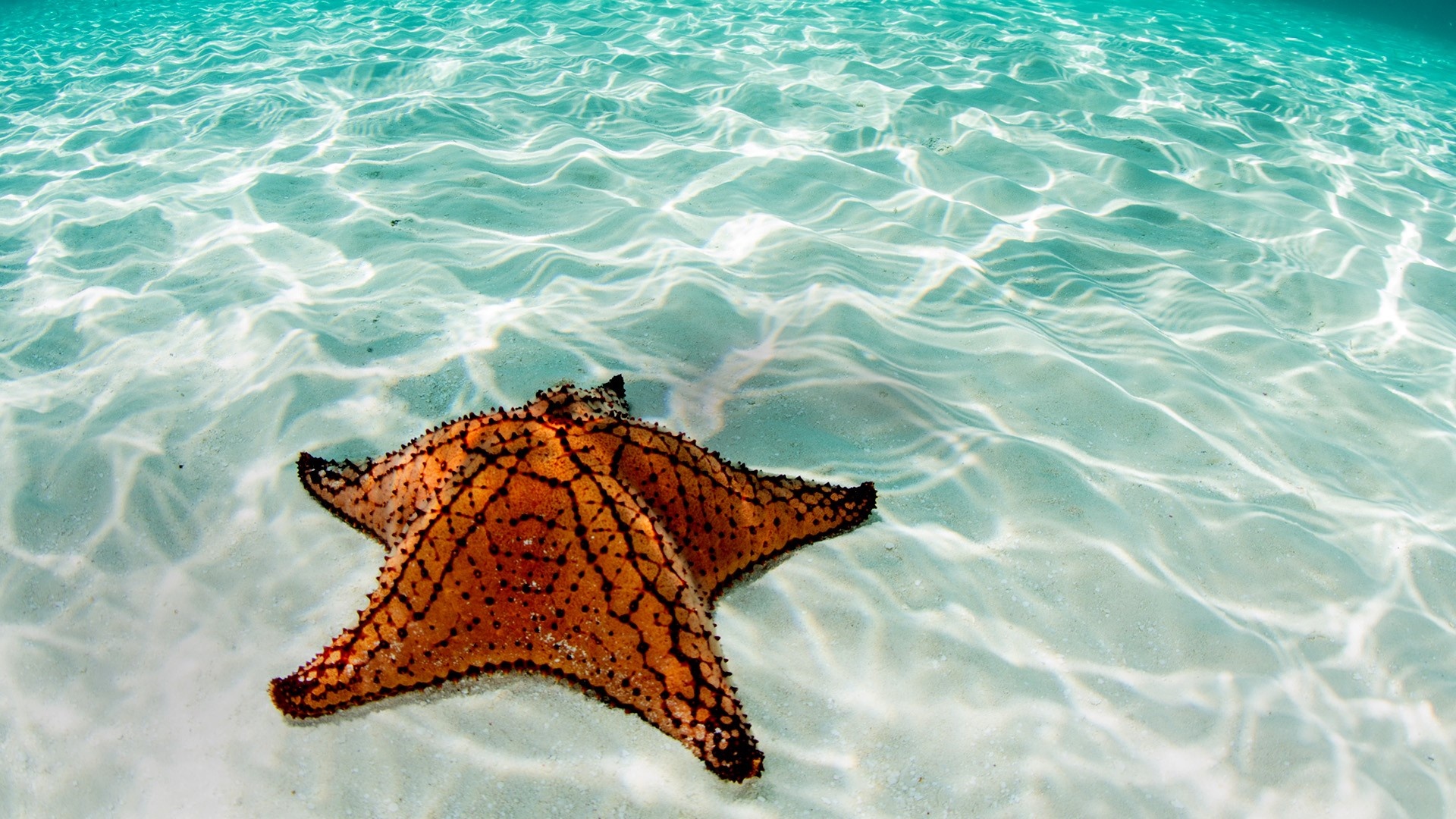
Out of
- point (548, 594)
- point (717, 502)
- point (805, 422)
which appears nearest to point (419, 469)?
point (548, 594)

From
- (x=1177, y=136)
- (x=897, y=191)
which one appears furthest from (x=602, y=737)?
(x=1177, y=136)

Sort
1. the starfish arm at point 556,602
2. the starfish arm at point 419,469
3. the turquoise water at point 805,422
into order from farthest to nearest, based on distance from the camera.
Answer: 1. the turquoise water at point 805,422
2. the starfish arm at point 419,469
3. the starfish arm at point 556,602

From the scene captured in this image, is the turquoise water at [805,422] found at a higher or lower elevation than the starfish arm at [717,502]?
lower

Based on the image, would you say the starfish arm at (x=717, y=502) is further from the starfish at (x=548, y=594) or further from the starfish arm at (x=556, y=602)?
the starfish arm at (x=556, y=602)

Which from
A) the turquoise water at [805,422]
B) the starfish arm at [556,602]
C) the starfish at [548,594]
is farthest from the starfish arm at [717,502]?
the turquoise water at [805,422]

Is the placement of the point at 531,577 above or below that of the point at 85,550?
above

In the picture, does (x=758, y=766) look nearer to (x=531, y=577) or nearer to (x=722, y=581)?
(x=722, y=581)

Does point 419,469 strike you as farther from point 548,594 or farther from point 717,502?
point 717,502

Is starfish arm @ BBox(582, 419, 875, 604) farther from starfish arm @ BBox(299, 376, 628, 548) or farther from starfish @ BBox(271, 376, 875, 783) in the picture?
starfish arm @ BBox(299, 376, 628, 548)
